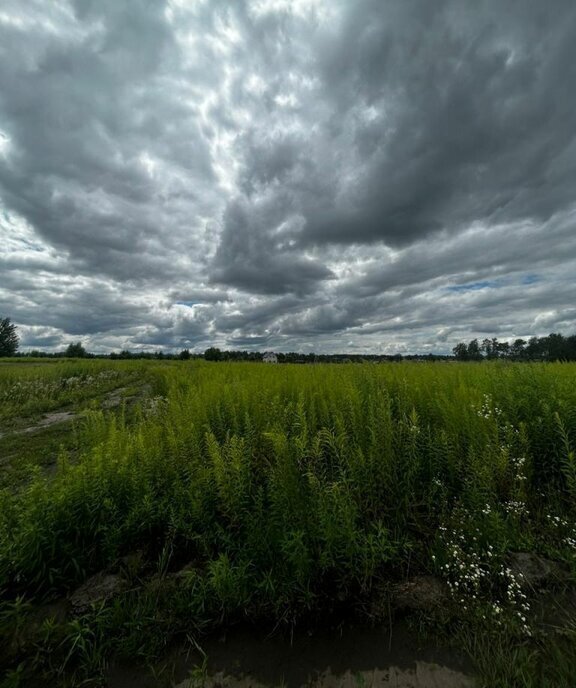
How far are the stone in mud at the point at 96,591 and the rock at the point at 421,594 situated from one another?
219cm

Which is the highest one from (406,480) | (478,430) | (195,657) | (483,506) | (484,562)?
(478,430)

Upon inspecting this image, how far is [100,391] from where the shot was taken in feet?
39.5

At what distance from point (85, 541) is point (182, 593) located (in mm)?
1050

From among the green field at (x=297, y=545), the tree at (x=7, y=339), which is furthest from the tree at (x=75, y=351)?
A: the green field at (x=297, y=545)

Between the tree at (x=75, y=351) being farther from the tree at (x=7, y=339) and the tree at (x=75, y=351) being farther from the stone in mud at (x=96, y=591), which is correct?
the stone in mud at (x=96, y=591)

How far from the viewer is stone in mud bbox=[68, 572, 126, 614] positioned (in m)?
2.31

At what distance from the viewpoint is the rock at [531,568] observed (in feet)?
7.61

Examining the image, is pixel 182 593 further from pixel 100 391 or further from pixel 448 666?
pixel 100 391

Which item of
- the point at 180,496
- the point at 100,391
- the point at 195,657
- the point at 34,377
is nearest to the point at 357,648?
the point at 195,657

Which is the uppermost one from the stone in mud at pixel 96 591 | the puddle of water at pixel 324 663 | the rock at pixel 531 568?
the rock at pixel 531 568

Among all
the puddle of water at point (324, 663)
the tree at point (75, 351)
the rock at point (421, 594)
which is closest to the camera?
the puddle of water at point (324, 663)

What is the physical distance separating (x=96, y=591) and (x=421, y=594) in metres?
2.57

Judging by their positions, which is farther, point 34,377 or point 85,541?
point 34,377

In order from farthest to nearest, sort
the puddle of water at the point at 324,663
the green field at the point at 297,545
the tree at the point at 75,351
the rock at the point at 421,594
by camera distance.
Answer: the tree at the point at 75,351 → the rock at the point at 421,594 → the green field at the point at 297,545 → the puddle of water at the point at 324,663
